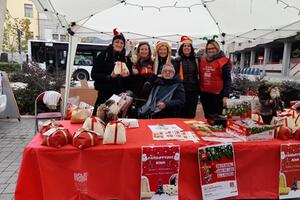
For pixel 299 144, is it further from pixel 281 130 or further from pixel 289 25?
pixel 289 25

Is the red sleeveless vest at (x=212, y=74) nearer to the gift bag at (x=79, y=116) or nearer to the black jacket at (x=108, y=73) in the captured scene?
the black jacket at (x=108, y=73)

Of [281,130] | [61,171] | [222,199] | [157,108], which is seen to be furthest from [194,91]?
[61,171]

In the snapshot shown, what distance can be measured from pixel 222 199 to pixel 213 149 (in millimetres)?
390

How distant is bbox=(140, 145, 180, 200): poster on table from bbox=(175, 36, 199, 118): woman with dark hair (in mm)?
1965

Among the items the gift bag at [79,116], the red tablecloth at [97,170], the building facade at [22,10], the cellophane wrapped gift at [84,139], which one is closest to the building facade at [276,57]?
the gift bag at [79,116]

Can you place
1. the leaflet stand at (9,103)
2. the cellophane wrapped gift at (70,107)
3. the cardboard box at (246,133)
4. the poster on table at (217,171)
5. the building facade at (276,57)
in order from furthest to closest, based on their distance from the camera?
the building facade at (276,57), the leaflet stand at (9,103), the cellophane wrapped gift at (70,107), the cardboard box at (246,133), the poster on table at (217,171)

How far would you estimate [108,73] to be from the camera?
403 cm

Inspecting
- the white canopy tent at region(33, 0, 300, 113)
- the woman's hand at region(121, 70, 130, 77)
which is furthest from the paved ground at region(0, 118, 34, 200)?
the woman's hand at region(121, 70, 130, 77)

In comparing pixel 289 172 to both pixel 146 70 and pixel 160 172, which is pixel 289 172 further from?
pixel 146 70

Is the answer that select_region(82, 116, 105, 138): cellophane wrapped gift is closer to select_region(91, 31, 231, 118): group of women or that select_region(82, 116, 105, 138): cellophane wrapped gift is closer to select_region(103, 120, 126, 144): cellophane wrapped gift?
select_region(103, 120, 126, 144): cellophane wrapped gift

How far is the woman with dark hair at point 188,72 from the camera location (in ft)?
13.4

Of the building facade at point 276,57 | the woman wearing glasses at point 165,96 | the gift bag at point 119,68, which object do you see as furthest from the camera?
the building facade at point 276,57

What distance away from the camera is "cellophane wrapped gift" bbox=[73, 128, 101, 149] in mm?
2109

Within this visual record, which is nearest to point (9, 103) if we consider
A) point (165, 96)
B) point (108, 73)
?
point (108, 73)
